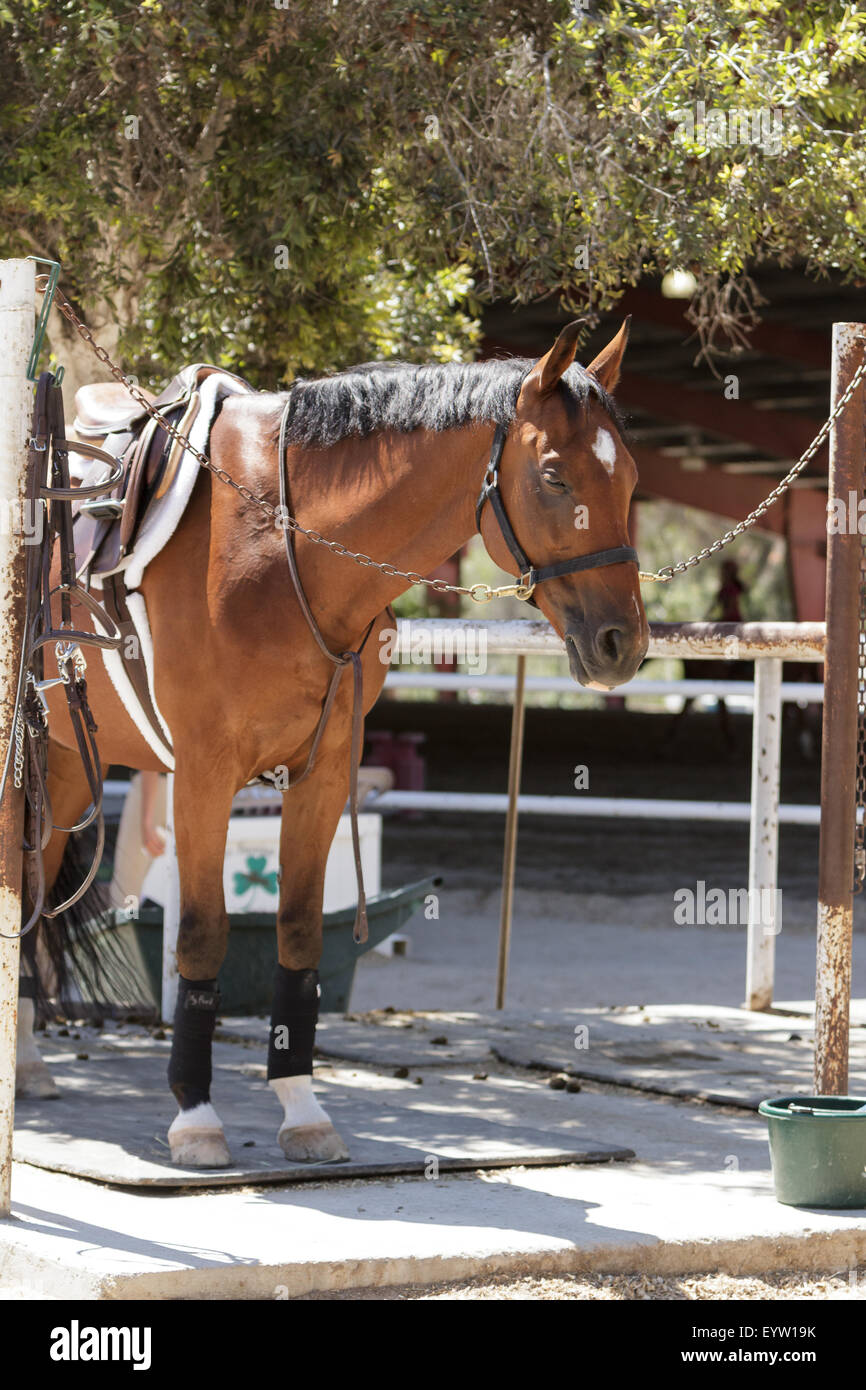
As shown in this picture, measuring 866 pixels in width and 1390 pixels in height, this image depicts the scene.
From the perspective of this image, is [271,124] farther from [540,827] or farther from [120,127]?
[540,827]

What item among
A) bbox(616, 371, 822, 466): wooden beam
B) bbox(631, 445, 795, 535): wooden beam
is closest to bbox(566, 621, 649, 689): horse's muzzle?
bbox(616, 371, 822, 466): wooden beam

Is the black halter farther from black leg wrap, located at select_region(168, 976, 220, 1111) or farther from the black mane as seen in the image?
black leg wrap, located at select_region(168, 976, 220, 1111)

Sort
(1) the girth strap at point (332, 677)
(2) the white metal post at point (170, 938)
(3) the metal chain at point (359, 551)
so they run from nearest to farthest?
(3) the metal chain at point (359, 551)
(1) the girth strap at point (332, 677)
(2) the white metal post at point (170, 938)

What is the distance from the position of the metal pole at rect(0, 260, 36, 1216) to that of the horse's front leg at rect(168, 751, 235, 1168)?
51 centimetres

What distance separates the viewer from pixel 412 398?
13.4 feet

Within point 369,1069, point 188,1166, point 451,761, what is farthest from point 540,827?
point 188,1166

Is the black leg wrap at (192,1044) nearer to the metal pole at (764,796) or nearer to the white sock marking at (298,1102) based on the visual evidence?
the white sock marking at (298,1102)

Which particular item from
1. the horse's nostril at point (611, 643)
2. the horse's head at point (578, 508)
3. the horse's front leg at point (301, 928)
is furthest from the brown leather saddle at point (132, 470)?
the horse's nostril at point (611, 643)

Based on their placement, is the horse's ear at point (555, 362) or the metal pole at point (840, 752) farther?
the metal pole at point (840, 752)

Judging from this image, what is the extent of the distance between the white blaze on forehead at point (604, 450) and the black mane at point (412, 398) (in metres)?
0.09

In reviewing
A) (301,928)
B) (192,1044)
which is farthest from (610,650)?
(192,1044)

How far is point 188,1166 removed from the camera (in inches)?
164

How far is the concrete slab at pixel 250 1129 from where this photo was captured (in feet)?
13.8
